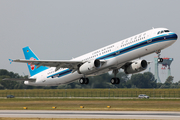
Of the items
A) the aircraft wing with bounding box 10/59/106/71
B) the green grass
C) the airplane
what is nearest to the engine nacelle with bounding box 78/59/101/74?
the airplane

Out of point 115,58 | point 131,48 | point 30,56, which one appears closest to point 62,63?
point 115,58

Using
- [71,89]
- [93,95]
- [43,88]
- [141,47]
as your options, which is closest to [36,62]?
[141,47]

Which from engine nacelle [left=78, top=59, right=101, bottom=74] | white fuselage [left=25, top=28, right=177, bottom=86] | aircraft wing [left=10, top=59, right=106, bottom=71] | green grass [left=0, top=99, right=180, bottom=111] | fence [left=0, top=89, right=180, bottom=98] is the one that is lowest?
green grass [left=0, top=99, right=180, bottom=111]

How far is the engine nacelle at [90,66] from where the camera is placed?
50.2m

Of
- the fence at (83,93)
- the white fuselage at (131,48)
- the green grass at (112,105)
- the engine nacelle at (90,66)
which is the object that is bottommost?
the green grass at (112,105)

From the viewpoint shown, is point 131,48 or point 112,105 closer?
point 131,48

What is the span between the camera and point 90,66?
50.5m

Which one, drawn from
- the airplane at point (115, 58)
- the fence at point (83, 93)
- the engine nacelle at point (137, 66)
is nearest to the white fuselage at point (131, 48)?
the airplane at point (115, 58)

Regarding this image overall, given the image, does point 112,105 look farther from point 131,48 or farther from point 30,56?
point 131,48

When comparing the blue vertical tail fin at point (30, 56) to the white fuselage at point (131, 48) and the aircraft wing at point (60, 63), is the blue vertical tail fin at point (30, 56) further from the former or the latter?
the white fuselage at point (131, 48)

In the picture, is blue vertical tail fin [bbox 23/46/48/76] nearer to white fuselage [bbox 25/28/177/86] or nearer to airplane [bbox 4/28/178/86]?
airplane [bbox 4/28/178/86]

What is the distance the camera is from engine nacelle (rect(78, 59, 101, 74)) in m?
50.2

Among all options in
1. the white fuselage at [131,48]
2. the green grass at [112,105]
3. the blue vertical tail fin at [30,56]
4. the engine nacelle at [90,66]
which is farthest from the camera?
the blue vertical tail fin at [30,56]

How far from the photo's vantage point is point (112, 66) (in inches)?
1994
